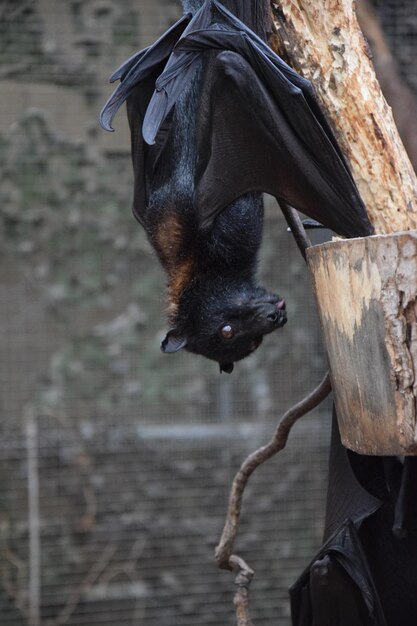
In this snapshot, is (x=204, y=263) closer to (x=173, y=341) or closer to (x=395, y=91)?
(x=173, y=341)

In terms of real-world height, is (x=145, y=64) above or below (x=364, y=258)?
above

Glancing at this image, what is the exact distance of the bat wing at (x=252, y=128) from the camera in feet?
4.46

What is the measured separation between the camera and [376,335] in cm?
114

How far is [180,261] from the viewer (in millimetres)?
1772

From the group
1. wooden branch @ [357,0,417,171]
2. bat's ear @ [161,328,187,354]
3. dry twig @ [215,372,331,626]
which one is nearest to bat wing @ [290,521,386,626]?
dry twig @ [215,372,331,626]

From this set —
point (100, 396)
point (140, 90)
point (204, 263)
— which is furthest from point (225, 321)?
point (100, 396)

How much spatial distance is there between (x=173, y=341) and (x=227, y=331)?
12 cm

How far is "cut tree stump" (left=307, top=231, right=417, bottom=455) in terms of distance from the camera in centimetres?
111

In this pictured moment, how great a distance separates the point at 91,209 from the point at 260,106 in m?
1.95

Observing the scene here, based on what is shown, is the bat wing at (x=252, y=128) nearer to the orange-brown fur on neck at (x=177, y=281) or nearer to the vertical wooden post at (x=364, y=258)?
the vertical wooden post at (x=364, y=258)

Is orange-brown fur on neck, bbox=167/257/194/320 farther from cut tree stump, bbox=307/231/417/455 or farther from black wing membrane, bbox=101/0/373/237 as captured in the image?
cut tree stump, bbox=307/231/417/455

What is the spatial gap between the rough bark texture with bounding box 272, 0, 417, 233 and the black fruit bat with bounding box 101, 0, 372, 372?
0.02 m

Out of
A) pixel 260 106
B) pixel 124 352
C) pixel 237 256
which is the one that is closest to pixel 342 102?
pixel 260 106

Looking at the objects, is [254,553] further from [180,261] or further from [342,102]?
[342,102]
